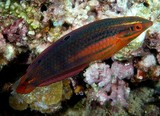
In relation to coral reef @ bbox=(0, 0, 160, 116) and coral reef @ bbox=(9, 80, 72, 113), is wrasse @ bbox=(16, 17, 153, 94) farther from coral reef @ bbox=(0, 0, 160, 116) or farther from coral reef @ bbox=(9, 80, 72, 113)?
coral reef @ bbox=(9, 80, 72, 113)

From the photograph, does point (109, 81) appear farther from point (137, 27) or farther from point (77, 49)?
point (77, 49)

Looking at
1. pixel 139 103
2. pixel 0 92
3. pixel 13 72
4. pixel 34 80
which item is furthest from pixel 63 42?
pixel 139 103

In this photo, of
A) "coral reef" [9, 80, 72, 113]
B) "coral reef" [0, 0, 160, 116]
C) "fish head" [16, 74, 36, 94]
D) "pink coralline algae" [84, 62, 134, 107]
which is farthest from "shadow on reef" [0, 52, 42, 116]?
"fish head" [16, 74, 36, 94]

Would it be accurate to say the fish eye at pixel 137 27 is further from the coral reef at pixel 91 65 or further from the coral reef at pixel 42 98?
the coral reef at pixel 42 98

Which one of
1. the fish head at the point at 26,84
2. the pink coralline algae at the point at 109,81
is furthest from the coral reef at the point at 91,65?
the fish head at the point at 26,84

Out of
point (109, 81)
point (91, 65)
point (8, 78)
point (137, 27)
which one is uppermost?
point (137, 27)

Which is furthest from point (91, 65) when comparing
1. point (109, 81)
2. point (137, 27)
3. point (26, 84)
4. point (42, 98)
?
point (26, 84)

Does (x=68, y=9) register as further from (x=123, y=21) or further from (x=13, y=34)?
(x=123, y=21)
